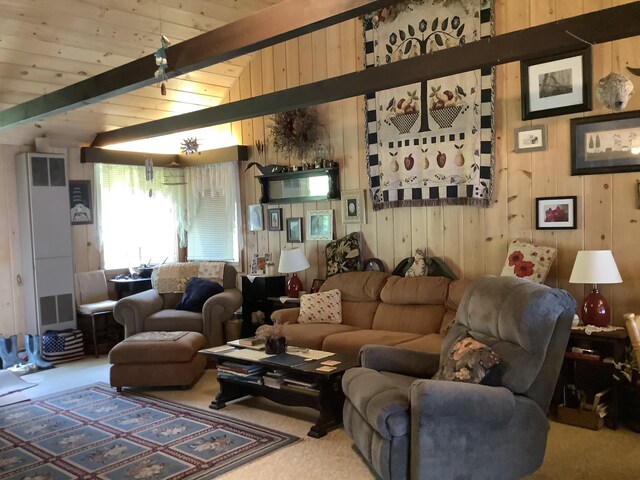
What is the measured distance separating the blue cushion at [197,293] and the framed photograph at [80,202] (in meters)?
1.41

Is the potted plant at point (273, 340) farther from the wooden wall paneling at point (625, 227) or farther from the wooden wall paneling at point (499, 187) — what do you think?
the wooden wall paneling at point (625, 227)

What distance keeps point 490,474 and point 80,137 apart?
5.37 m

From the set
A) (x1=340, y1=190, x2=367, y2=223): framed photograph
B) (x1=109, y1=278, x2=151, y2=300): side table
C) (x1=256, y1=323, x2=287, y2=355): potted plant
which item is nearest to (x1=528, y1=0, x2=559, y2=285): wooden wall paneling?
(x1=340, y1=190, x2=367, y2=223): framed photograph

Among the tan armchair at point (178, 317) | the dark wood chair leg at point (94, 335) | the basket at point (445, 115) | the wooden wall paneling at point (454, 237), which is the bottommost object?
the dark wood chair leg at point (94, 335)

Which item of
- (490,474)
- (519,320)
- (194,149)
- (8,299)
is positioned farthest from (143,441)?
(194,149)

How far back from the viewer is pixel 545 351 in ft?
9.14

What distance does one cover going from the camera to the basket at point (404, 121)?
16.7 ft

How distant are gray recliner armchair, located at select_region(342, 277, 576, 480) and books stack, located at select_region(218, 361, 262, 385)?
1.21m

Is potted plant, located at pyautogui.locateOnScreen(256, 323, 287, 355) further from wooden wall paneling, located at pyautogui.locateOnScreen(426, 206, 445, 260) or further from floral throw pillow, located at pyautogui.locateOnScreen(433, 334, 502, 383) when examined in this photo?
wooden wall paneling, located at pyautogui.locateOnScreen(426, 206, 445, 260)

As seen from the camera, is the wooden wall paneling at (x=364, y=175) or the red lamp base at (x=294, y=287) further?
the red lamp base at (x=294, y=287)

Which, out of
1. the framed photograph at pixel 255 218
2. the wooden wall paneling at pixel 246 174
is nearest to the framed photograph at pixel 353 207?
the framed photograph at pixel 255 218

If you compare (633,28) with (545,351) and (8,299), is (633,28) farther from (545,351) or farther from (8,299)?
(8,299)

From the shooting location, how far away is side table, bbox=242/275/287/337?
598cm

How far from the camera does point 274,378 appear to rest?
402 cm
